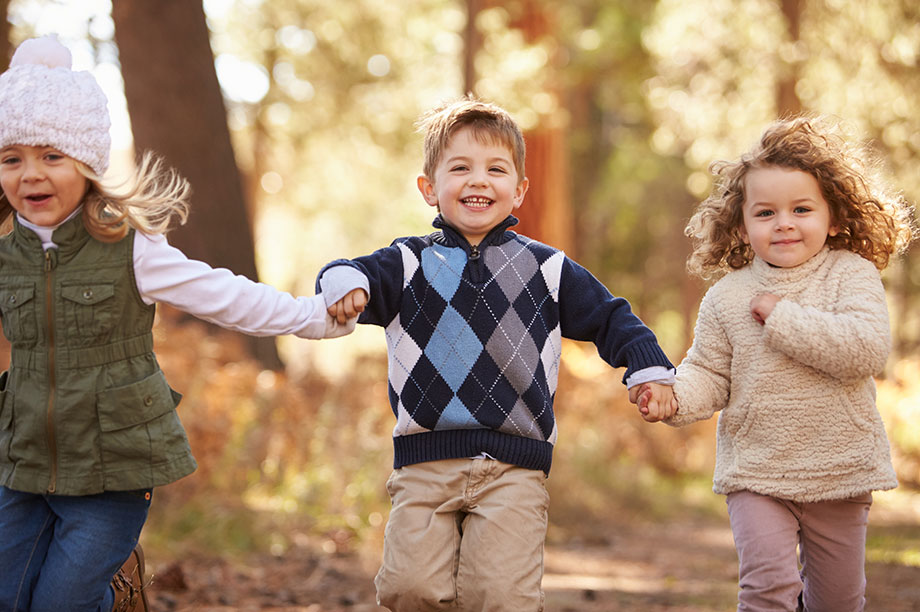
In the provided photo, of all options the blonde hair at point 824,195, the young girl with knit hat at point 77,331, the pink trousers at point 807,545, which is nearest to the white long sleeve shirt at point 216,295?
the young girl with knit hat at point 77,331

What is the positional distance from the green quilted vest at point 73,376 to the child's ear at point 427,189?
1196 mm

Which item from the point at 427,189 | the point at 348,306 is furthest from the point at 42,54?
the point at 427,189

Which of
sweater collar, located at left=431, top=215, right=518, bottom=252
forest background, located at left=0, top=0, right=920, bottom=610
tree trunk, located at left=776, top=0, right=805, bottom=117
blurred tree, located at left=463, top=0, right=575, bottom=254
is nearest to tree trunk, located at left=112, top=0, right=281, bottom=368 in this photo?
forest background, located at left=0, top=0, right=920, bottom=610

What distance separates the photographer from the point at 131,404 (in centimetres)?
344

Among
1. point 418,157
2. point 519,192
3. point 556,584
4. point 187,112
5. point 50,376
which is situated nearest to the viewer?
point 50,376

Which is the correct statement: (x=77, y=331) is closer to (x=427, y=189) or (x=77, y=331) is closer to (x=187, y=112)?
(x=427, y=189)

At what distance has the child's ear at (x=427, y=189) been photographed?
13.5 feet

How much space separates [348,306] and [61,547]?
126 centimetres

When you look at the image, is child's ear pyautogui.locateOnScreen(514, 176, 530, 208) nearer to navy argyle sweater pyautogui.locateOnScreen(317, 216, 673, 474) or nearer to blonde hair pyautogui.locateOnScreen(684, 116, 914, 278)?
navy argyle sweater pyautogui.locateOnScreen(317, 216, 673, 474)

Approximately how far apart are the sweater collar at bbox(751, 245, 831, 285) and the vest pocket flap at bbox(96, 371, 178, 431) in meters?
2.29

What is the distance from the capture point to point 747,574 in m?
3.77

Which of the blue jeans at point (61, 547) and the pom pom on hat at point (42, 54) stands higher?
the pom pom on hat at point (42, 54)

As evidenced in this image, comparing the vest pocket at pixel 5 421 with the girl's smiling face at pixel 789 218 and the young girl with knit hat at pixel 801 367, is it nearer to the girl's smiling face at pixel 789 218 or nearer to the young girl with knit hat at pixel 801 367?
the young girl with knit hat at pixel 801 367

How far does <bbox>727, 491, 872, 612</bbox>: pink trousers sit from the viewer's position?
3.74 metres
